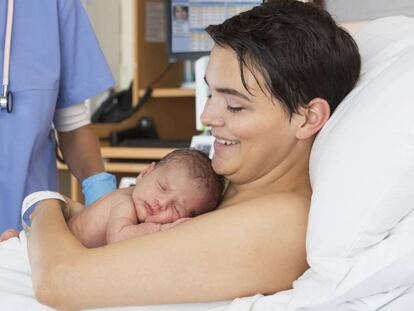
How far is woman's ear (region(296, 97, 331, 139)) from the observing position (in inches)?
44.8

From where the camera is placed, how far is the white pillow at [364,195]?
0.97 meters

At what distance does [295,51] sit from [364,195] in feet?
0.89

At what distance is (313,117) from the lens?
45.4 inches

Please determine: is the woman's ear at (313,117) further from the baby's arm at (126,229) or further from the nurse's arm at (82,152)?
the nurse's arm at (82,152)

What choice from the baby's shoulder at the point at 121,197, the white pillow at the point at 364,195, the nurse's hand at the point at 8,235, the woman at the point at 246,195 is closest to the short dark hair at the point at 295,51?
the woman at the point at 246,195

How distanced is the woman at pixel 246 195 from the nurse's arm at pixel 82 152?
50 centimetres

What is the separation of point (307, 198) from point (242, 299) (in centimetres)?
21

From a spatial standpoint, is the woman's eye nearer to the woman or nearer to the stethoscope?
the woman

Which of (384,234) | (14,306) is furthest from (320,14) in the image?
(14,306)

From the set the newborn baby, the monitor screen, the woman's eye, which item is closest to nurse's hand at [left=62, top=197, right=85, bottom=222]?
the newborn baby

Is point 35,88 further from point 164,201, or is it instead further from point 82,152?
point 164,201

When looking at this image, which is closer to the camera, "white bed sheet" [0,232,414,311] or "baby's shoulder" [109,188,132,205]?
"white bed sheet" [0,232,414,311]

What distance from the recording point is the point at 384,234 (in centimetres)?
100

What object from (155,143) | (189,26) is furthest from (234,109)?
(189,26)
